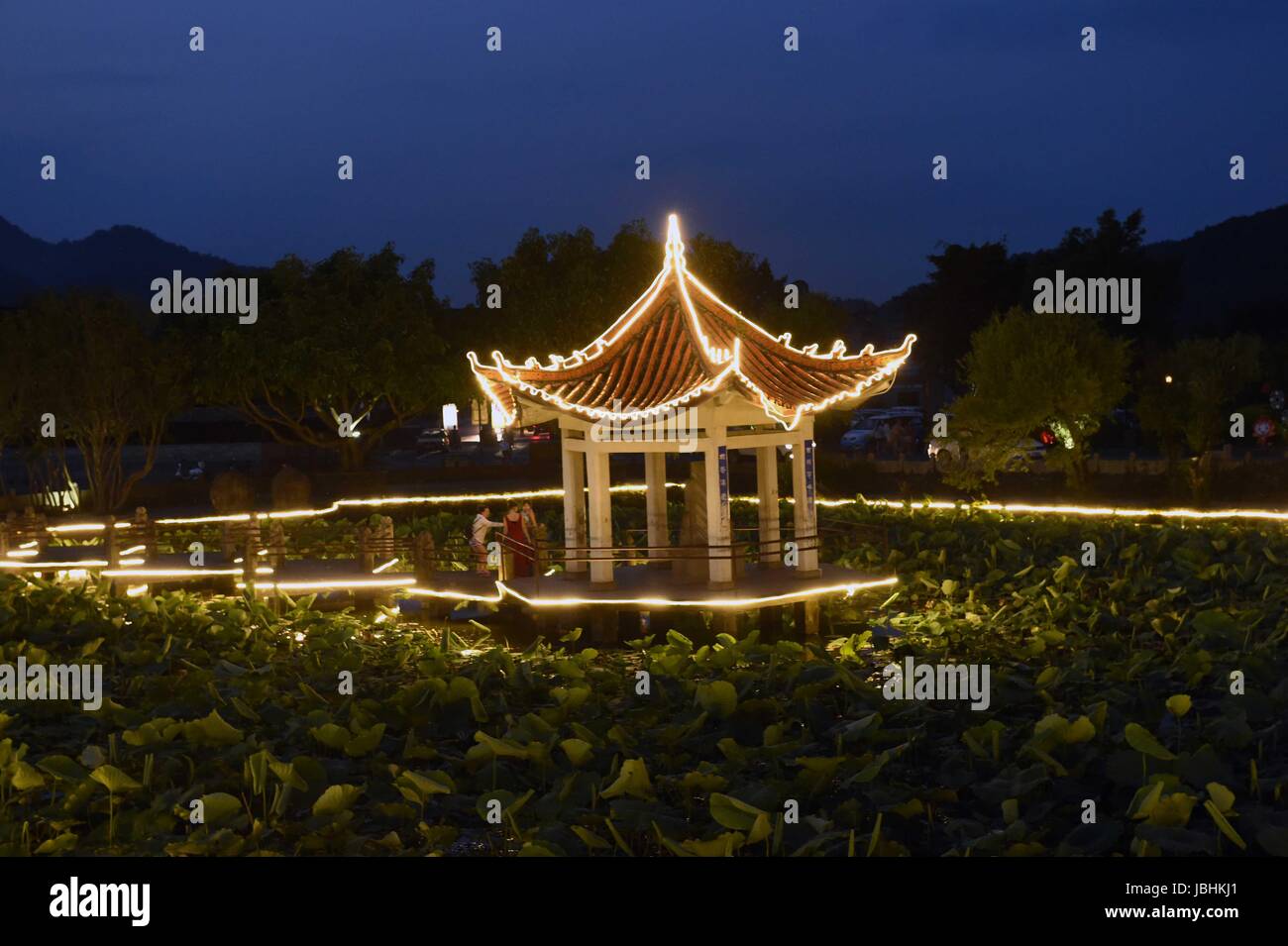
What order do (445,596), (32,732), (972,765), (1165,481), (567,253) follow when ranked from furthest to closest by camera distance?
(567,253) → (1165,481) → (445,596) → (32,732) → (972,765)

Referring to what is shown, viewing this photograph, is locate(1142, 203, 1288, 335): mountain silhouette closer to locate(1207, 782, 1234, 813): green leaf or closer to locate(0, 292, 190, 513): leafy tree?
locate(0, 292, 190, 513): leafy tree

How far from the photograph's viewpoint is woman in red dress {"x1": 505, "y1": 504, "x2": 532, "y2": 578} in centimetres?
2119

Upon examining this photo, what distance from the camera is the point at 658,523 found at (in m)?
22.5

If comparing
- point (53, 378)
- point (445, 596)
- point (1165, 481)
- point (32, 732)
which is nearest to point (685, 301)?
point (445, 596)

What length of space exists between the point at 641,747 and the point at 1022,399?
2628 centimetres

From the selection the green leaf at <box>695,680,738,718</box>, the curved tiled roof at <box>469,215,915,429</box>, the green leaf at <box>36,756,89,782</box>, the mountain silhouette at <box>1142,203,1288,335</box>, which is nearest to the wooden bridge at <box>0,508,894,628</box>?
the curved tiled roof at <box>469,215,915,429</box>

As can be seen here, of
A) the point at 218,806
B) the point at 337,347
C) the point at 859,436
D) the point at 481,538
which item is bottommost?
the point at 218,806

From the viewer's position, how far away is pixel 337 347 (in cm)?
4184

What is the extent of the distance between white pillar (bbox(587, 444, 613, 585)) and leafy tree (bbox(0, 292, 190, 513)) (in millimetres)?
21968

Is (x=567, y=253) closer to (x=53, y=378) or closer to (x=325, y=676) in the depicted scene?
(x=53, y=378)

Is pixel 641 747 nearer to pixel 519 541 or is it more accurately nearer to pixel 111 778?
pixel 111 778

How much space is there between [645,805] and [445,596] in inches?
521

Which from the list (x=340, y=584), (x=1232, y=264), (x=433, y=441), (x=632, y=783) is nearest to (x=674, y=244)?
(x=340, y=584)

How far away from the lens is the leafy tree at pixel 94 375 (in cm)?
3753
